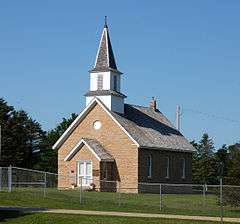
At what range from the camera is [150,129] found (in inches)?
2322

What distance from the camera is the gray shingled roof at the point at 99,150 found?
54094 mm

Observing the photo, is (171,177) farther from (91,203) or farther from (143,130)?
(91,203)

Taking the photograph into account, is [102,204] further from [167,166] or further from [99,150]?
[167,166]

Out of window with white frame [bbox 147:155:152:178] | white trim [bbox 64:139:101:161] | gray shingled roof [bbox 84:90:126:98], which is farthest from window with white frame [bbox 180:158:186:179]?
white trim [bbox 64:139:101:161]

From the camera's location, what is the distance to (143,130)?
189 ft

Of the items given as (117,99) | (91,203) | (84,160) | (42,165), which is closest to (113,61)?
(117,99)

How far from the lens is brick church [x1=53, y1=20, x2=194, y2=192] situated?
5434cm

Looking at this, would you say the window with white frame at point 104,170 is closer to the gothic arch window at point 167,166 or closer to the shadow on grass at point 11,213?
the gothic arch window at point 167,166

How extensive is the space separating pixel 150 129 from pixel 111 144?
4.94 metres

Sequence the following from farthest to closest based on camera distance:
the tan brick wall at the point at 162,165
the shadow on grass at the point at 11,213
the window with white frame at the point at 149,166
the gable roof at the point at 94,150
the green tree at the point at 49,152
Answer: the green tree at the point at 49,152 < the window with white frame at the point at 149,166 < the tan brick wall at the point at 162,165 < the gable roof at the point at 94,150 < the shadow on grass at the point at 11,213

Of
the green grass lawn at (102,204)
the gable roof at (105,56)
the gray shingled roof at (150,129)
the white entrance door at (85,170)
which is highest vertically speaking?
the gable roof at (105,56)

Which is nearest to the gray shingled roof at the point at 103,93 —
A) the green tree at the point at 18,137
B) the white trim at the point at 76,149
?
the white trim at the point at 76,149

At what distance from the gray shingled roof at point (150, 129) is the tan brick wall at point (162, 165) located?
2.20 ft

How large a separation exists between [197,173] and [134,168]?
28.0 m
